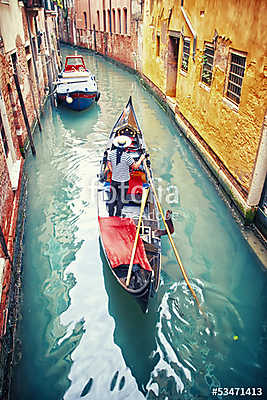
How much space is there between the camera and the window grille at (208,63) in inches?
252

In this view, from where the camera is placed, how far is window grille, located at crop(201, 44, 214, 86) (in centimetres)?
640

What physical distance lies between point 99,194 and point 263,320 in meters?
2.82

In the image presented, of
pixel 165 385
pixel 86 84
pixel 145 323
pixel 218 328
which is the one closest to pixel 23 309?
pixel 145 323

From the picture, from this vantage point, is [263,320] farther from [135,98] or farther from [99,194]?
[135,98]

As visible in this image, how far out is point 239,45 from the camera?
16.0 ft

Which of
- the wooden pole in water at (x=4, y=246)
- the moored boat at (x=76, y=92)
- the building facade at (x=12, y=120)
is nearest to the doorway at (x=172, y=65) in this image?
the moored boat at (x=76, y=92)

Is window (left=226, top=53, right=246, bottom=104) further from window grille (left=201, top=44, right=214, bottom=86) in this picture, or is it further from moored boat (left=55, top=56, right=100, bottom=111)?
moored boat (left=55, top=56, right=100, bottom=111)

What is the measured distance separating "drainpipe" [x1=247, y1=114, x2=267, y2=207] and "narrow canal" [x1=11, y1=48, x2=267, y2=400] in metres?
0.62

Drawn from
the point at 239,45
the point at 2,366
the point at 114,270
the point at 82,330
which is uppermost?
the point at 239,45

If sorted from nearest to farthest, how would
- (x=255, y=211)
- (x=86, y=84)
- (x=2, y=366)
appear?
(x=2, y=366) → (x=255, y=211) → (x=86, y=84)

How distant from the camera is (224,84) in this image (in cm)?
564

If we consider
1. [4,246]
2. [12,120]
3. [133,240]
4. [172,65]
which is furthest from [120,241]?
[172,65]

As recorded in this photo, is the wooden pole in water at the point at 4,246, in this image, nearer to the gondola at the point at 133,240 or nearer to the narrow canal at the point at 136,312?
the narrow canal at the point at 136,312

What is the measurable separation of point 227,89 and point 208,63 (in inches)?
52.1
